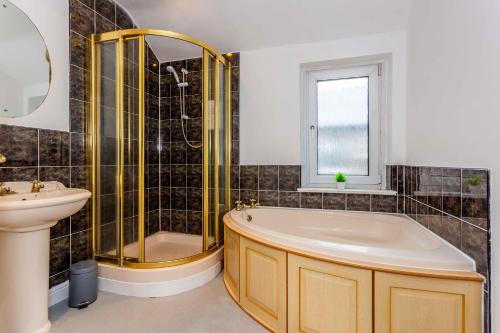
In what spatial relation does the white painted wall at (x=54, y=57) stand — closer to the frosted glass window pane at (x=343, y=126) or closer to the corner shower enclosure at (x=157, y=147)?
the corner shower enclosure at (x=157, y=147)

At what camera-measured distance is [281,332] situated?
1.46 m

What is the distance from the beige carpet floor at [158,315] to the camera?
1.55 metres

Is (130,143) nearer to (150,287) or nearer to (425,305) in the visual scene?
(150,287)

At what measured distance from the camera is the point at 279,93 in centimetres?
255

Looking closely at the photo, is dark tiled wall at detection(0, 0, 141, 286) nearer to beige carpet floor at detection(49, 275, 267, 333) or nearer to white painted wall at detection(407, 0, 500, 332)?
beige carpet floor at detection(49, 275, 267, 333)

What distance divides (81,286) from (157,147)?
1.36 meters

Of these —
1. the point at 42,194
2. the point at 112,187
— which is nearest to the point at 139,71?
the point at 112,187

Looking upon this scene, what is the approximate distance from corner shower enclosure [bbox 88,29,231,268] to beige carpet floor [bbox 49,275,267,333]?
28 cm

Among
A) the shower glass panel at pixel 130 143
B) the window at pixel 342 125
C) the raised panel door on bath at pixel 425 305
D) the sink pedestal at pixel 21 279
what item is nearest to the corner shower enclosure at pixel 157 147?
the shower glass panel at pixel 130 143

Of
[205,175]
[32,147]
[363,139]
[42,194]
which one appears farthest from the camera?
[363,139]

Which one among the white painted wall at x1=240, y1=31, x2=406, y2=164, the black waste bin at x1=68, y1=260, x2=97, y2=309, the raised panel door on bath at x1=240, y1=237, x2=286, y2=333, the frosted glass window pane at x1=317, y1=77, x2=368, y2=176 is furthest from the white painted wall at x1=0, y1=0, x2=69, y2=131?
the frosted glass window pane at x1=317, y1=77, x2=368, y2=176

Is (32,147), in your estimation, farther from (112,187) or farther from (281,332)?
(281,332)

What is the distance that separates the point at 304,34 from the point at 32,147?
2406 mm

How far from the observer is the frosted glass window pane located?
248 cm
